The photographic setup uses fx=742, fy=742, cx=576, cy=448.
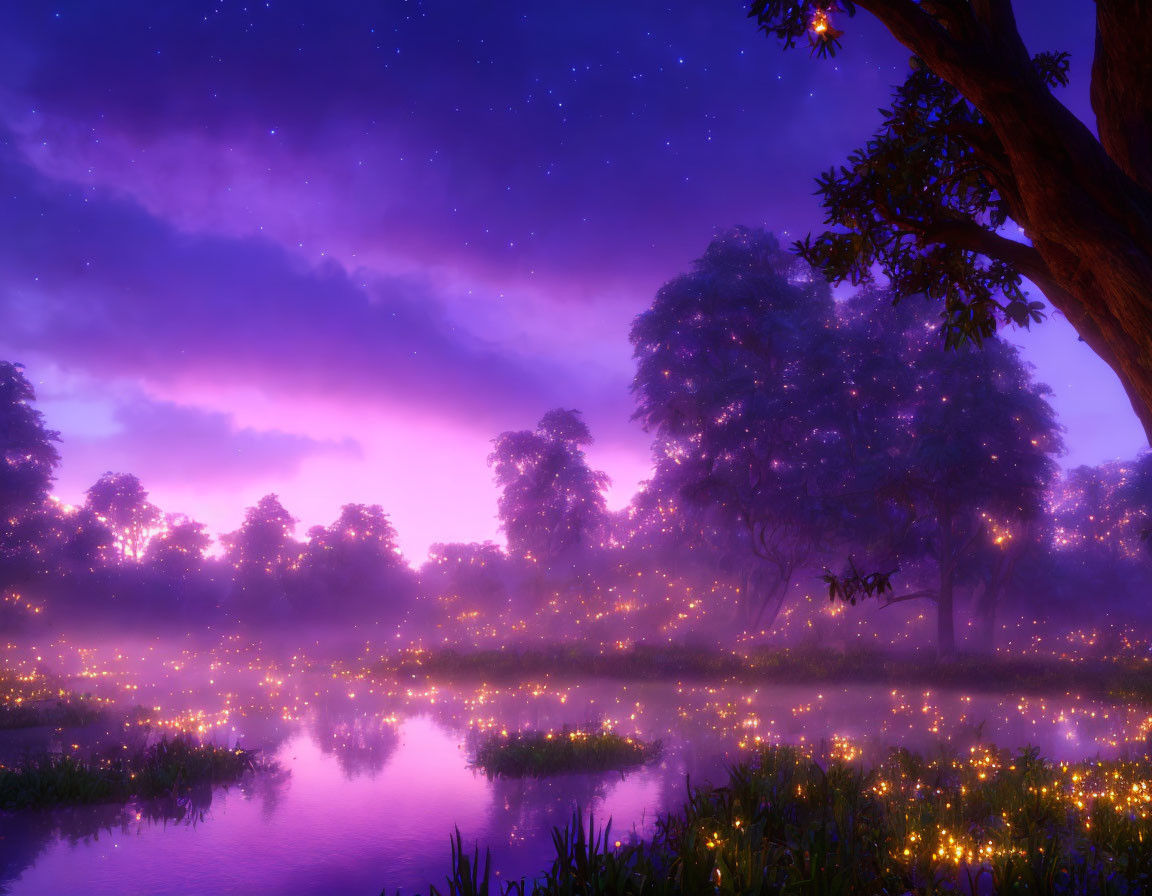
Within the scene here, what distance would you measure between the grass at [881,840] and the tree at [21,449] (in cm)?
3898

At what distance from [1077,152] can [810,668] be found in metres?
23.7

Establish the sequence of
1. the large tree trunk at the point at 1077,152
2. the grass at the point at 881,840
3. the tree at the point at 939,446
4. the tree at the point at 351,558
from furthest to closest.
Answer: the tree at the point at 351,558 < the tree at the point at 939,446 < the grass at the point at 881,840 < the large tree trunk at the point at 1077,152

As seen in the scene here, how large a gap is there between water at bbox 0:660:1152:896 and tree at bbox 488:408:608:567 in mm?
17532

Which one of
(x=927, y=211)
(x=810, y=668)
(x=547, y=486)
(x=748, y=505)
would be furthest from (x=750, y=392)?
(x=927, y=211)

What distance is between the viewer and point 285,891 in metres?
7.80

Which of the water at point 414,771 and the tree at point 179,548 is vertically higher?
the tree at point 179,548

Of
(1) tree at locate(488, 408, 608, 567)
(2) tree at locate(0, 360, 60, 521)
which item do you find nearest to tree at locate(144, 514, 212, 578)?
(2) tree at locate(0, 360, 60, 521)

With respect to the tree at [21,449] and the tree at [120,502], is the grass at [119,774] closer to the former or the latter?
the tree at [21,449]

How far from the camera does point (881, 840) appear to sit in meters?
7.49

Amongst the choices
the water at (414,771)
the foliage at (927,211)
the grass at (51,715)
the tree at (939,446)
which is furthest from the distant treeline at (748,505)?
the grass at (51,715)

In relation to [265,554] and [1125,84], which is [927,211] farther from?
[265,554]

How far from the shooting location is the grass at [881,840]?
19.5ft

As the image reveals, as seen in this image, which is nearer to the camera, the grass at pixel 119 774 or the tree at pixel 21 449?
the grass at pixel 119 774

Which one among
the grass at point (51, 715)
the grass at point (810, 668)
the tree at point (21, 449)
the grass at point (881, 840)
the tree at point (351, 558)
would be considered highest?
the tree at point (21, 449)
